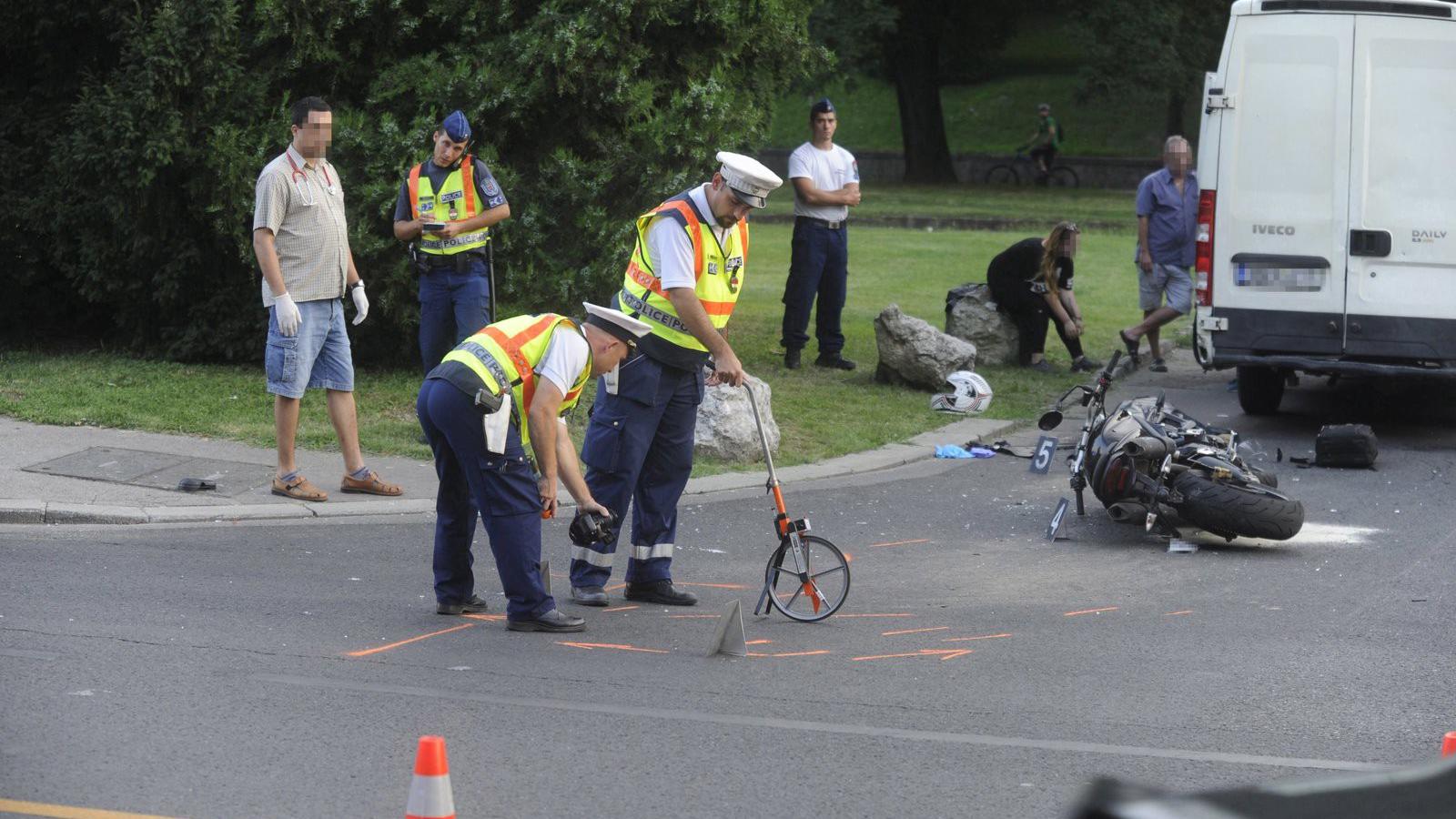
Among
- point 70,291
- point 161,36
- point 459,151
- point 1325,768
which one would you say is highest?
point 161,36

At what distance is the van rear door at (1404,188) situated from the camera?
11203mm

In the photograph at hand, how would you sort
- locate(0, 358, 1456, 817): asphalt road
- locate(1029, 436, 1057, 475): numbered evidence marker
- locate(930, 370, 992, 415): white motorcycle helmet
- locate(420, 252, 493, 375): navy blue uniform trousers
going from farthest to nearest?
locate(930, 370, 992, 415): white motorcycle helmet, locate(420, 252, 493, 375): navy blue uniform trousers, locate(1029, 436, 1057, 475): numbered evidence marker, locate(0, 358, 1456, 817): asphalt road

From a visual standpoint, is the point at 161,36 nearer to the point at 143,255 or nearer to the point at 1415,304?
the point at 143,255

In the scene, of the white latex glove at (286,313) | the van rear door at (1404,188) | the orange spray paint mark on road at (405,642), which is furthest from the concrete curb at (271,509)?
the van rear door at (1404,188)

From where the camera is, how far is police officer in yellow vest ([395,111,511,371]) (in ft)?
32.5

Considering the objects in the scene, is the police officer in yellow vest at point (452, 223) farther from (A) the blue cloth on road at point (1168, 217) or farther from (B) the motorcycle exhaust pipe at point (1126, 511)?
(A) the blue cloth on road at point (1168, 217)

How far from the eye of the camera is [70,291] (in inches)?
528

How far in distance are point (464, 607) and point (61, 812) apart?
8.24 ft

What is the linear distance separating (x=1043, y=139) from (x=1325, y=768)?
120 feet

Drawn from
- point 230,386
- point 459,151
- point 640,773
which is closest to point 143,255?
point 230,386

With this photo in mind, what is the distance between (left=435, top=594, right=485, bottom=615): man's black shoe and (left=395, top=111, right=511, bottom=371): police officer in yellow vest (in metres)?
3.16

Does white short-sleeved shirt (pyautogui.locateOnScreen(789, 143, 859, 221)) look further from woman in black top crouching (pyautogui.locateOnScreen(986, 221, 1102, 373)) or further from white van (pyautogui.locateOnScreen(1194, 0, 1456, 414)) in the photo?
white van (pyautogui.locateOnScreen(1194, 0, 1456, 414))

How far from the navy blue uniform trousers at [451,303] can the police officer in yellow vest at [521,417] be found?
3300 millimetres

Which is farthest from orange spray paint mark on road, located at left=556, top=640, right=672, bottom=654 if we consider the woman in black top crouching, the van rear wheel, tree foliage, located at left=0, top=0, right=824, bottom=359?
the woman in black top crouching
